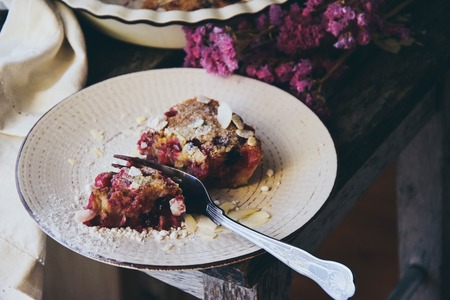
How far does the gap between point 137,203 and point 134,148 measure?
0.16 metres

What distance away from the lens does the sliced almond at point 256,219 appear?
84 centimetres

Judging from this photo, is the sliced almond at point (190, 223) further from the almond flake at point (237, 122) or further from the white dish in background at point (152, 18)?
the white dish in background at point (152, 18)

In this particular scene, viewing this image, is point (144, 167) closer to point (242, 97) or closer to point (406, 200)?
point (242, 97)

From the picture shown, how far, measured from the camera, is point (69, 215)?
2.79 feet

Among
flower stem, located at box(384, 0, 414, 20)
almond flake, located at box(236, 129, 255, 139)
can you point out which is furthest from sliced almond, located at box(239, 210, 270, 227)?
flower stem, located at box(384, 0, 414, 20)

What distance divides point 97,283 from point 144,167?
0.35m

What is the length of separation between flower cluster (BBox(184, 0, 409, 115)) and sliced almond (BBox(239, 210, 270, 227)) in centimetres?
25

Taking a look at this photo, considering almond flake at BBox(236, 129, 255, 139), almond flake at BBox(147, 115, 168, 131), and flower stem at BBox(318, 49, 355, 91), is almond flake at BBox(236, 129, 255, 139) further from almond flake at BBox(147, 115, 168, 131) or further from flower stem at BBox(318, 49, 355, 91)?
flower stem at BBox(318, 49, 355, 91)

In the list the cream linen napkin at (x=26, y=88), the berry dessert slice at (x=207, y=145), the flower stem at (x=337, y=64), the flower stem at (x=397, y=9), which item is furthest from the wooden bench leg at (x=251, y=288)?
the flower stem at (x=397, y=9)

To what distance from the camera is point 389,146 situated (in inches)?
44.3

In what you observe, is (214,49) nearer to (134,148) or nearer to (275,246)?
(134,148)

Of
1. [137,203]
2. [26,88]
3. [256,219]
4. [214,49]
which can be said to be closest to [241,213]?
[256,219]

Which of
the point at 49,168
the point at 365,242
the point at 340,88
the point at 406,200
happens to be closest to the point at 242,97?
the point at 340,88

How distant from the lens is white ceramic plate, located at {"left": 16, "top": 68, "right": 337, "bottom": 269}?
31.6 inches
